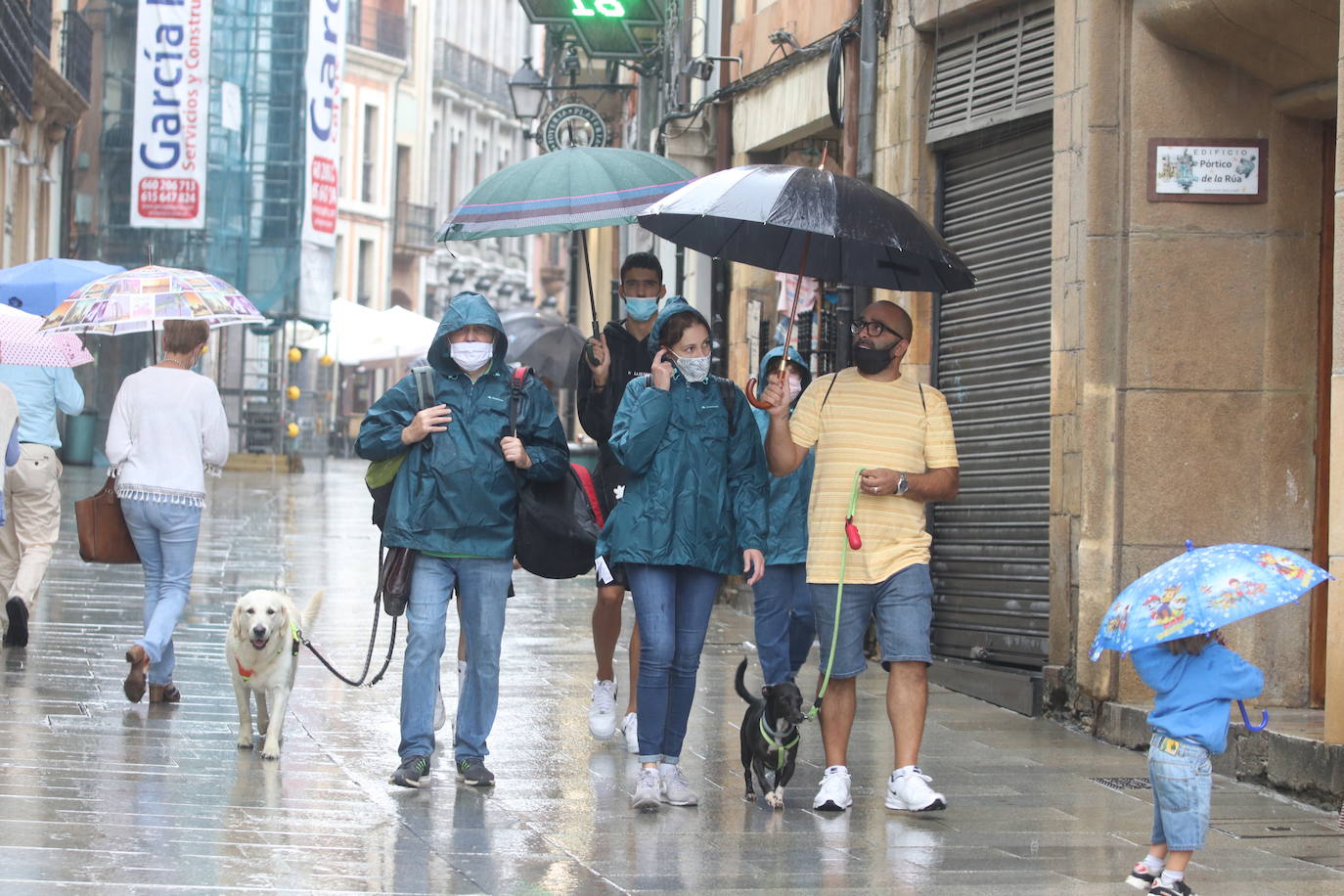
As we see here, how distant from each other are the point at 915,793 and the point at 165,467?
13.0ft

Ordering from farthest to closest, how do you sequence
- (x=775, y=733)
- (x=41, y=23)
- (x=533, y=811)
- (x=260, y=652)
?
1. (x=41, y=23)
2. (x=260, y=652)
3. (x=775, y=733)
4. (x=533, y=811)

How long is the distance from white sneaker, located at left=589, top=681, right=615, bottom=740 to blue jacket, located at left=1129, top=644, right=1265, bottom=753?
3.13 metres

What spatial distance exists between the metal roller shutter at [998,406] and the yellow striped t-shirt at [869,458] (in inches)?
129

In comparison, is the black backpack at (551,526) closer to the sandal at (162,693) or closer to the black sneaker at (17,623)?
the sandal at (162,693)

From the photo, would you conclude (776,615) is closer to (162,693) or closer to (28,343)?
(162,693)

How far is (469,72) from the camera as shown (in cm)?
7031

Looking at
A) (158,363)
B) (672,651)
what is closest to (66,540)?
(158,363)

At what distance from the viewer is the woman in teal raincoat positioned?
7.55m

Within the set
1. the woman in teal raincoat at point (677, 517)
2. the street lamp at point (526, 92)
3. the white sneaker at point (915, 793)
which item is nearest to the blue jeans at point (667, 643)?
the woman in teal raincoat at point (677, 517)

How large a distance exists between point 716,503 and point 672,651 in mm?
559

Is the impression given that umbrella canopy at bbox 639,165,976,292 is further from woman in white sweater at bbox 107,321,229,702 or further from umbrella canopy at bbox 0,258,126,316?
umbrella canopy at bbox 0,258,126,316

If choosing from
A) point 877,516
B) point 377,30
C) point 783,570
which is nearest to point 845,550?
point 877,516

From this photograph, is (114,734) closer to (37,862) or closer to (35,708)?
(35,708)

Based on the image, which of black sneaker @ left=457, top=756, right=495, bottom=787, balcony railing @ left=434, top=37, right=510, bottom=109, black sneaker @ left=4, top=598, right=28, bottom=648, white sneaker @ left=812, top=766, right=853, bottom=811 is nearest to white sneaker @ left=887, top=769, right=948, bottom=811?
white sneaker @ left=812, top=766, right=853, bottom=811
